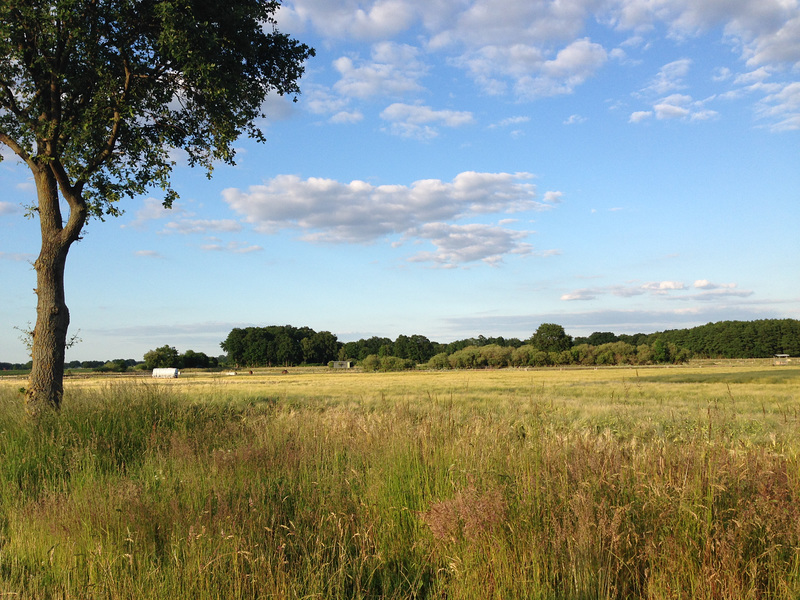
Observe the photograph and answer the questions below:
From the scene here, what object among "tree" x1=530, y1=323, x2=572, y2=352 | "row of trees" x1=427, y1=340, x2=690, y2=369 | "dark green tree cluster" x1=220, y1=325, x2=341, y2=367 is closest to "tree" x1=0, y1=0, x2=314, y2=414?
"row of trees" x1=427, y1=340, x2=690, y2=369

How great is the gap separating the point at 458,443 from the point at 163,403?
794cm

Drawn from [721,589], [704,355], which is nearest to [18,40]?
[721,589]

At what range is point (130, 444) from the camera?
28.3 feet

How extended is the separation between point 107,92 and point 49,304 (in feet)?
16.9

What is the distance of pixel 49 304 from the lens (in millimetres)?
11789

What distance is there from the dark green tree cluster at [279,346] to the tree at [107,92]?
154 metres

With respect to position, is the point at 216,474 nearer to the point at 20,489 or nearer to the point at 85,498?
the point at 85,498

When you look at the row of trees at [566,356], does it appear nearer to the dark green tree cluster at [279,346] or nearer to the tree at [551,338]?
the tree at [551,338]

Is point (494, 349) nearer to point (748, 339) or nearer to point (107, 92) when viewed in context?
point (748, 339)

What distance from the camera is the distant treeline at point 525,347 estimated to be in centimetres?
13050

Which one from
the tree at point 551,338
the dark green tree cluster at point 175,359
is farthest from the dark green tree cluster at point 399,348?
the dark green tree cluster at point 175,359

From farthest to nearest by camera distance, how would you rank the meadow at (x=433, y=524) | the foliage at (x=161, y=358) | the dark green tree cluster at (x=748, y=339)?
1. the dark green tree cluster at (x=748, y=339)
2. the foliage at (x=161, y=358)
3. the meadow at (x=433, y=524)

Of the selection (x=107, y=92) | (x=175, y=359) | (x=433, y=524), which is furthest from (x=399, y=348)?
(x=433, y=524)

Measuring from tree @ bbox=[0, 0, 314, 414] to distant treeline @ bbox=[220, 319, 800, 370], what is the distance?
111 meters
